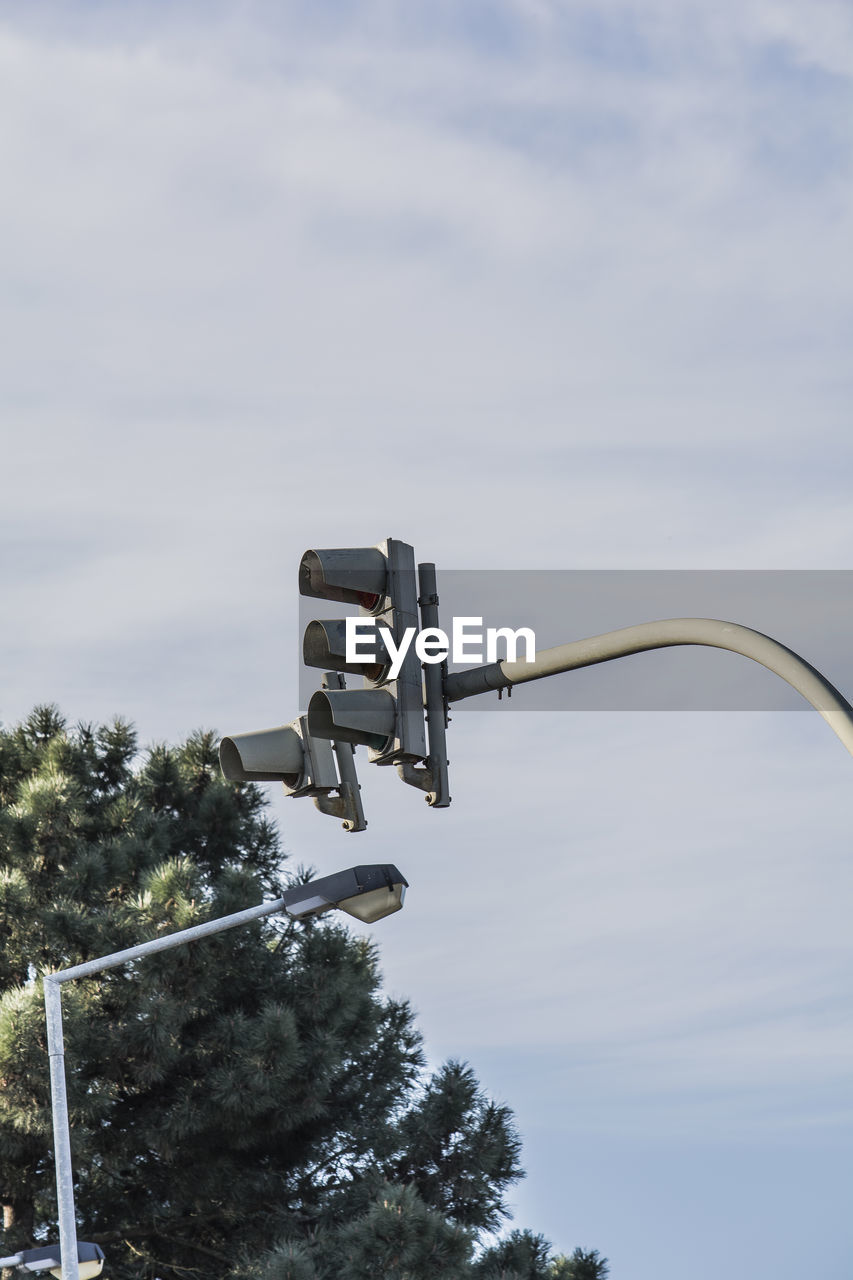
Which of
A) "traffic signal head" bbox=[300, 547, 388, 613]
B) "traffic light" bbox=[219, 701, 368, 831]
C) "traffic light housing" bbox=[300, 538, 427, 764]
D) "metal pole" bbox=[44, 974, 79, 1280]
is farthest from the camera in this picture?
"metal pole" bbox=[44, 974, 79, 1280]

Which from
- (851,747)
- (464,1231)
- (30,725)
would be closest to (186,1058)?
(464,1231)

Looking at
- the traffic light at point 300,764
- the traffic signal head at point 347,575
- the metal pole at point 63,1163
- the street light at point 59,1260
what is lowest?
the street light at point 59,1260

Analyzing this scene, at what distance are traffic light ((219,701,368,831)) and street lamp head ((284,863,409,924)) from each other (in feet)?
10.2

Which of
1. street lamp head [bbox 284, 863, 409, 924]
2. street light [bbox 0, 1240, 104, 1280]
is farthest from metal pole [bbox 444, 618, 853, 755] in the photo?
street light [bbox 0, 1240, 104, 1280]

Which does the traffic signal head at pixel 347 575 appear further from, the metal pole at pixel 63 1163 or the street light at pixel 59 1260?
the street light at pixel 59 1260

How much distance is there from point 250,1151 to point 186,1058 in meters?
1.52

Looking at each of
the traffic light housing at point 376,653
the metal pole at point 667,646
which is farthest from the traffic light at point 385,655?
the metal pole at point 667,646

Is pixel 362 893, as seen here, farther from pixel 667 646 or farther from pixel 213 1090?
pixel 213 1090

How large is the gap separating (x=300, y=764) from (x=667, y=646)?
156 cm

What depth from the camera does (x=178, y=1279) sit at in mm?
15531

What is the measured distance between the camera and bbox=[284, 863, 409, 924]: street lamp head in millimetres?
8453

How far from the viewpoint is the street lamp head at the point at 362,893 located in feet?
27.7

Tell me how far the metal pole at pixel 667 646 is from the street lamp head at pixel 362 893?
351cm
